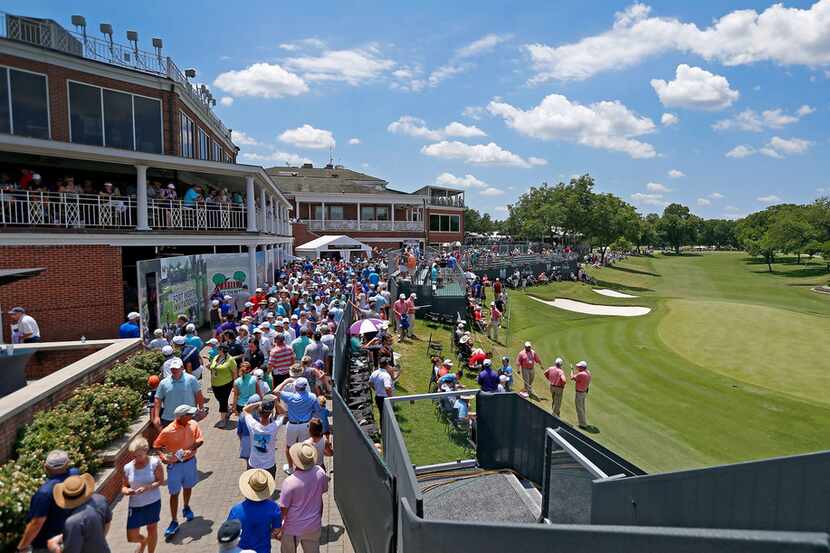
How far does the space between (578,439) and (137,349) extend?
907 cm

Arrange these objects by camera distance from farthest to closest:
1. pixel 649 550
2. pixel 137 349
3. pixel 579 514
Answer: pixel 137 349 < pixel 579 514 < pixel 649 550

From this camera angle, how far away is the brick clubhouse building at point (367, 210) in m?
54.6

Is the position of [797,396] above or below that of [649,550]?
below

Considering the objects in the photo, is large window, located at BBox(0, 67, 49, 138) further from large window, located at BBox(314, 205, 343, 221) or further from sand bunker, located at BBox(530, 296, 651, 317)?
large window, located at BBox(314, 205, 343, 221)

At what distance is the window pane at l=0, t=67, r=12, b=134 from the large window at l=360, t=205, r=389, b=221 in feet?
135

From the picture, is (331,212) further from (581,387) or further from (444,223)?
(581,387)

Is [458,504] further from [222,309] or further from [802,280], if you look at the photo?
[802,280]

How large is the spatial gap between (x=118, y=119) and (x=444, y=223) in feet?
162

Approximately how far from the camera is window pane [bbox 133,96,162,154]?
2022 centimetres

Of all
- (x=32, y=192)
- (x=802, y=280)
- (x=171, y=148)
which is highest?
(x=171, y=148)

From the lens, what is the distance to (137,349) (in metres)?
10.9

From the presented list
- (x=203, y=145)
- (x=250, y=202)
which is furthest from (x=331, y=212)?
(x=250, y=202)

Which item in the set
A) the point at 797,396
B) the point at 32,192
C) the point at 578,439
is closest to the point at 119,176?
the point at 32,192

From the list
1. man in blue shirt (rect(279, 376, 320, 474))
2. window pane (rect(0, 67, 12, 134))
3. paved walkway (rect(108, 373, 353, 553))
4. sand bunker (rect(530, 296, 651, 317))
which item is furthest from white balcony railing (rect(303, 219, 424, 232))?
man in blue shirt (rect(279, 376, 320, 474))
